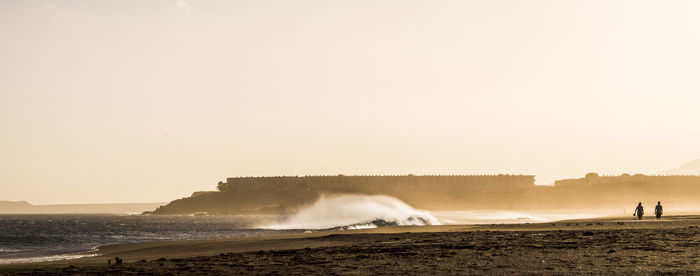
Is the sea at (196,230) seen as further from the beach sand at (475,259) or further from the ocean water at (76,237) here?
the beach sand at (475,259)

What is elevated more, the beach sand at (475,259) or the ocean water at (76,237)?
the beach sand at (475,259)

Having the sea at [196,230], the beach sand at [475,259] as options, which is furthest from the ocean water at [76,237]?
the beach sand at [475,259]

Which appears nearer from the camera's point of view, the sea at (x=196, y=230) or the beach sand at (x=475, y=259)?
the beach sand at (x=475, y=259)

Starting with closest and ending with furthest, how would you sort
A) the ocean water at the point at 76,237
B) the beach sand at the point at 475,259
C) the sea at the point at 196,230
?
the beach sand at the point at 475,259, the ocean water at the point at 76,237, the sea at the point at 196,230

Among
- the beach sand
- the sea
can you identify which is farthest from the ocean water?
the beach sand

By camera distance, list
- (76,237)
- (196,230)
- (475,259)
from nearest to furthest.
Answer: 1. (475,259)
2. (76,237)
3. (196,230)

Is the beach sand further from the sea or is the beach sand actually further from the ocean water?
the ocean water

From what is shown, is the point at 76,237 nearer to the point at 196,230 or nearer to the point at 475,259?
the point at 196,230

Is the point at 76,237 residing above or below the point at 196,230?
below

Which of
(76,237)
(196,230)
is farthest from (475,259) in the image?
(196,230)

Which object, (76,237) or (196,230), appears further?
(196,230)

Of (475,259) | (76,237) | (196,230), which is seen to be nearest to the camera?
(475,259)

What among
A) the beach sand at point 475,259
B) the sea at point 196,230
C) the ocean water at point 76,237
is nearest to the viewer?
the beach sand at point 475,259

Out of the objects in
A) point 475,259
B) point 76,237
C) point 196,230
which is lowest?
point 76,237
